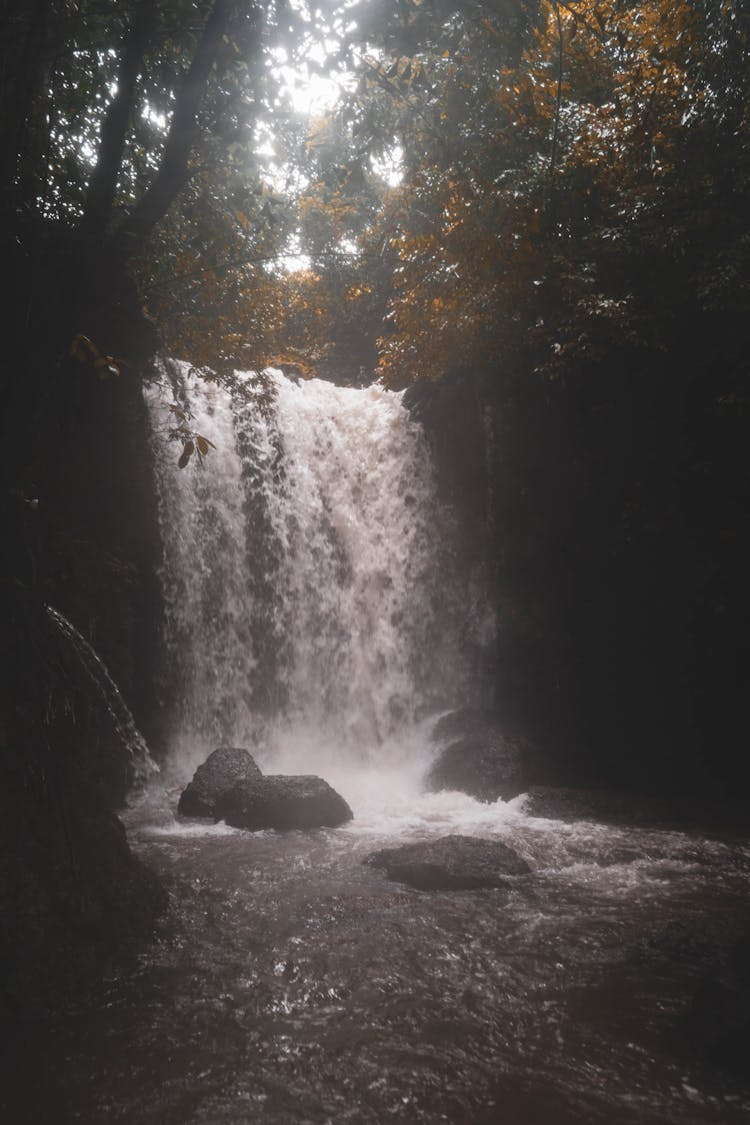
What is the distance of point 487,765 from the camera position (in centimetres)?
953

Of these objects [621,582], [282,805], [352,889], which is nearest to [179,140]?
[352,889]

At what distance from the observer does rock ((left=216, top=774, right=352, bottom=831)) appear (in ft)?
25.4

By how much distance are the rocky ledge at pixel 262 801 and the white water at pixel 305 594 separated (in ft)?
5.59

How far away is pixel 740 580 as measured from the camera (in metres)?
9.62

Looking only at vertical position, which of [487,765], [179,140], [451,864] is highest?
[179,140]

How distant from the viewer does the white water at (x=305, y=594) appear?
1108 cm

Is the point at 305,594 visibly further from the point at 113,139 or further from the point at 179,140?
the point at 113,139

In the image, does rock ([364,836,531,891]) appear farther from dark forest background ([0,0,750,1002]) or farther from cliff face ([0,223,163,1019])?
dark forest background ([0,0,750,1002])

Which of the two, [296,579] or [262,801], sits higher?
[296,579]

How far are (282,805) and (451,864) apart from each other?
2.39 meters

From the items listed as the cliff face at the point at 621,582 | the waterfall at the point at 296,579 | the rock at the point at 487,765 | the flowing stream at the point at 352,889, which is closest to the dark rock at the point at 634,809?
the rock at the point at 487,765

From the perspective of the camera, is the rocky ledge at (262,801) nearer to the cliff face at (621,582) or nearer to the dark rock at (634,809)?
the dark rock at (634,809)

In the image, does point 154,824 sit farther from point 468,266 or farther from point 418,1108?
point 468,266

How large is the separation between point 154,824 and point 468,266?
401 inches
